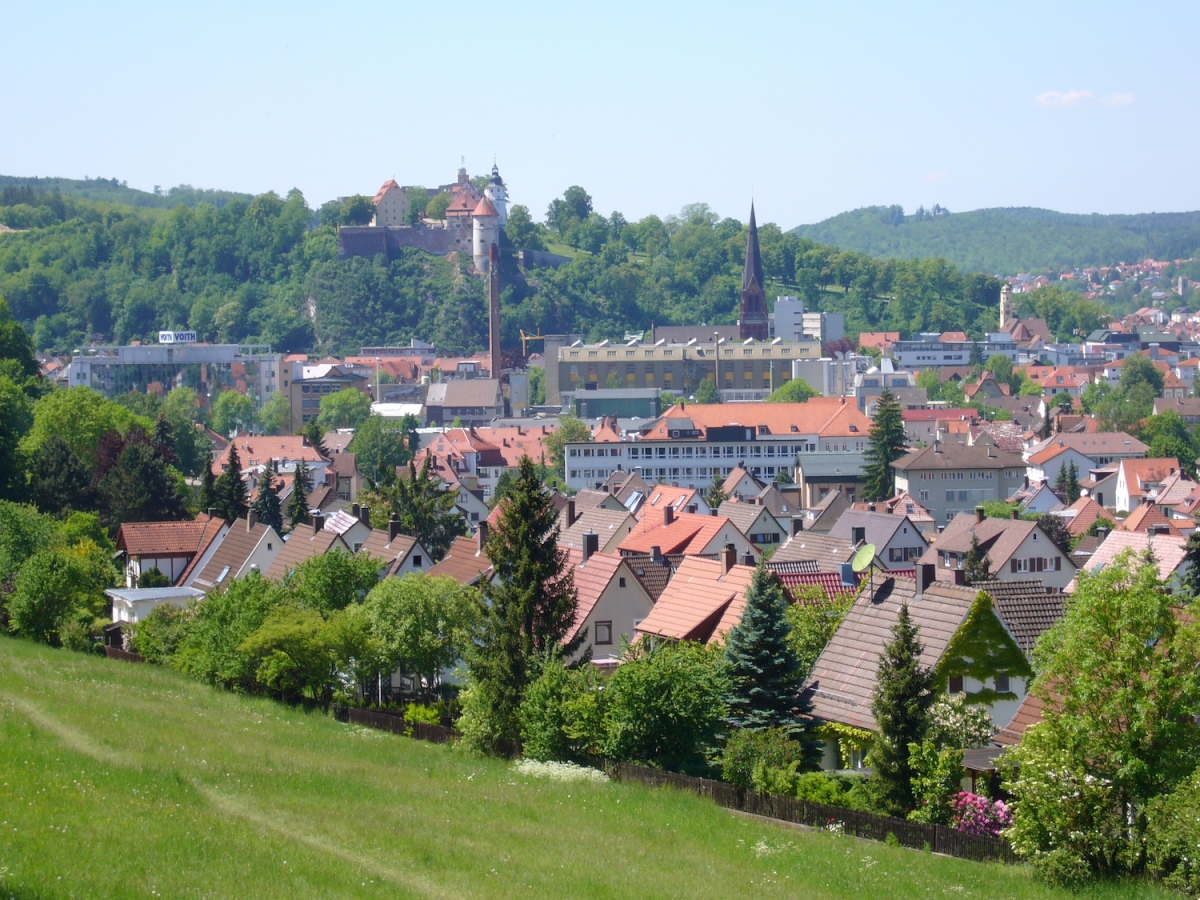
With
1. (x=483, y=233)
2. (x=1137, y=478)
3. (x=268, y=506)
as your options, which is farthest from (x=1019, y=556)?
(x=483, y=233)

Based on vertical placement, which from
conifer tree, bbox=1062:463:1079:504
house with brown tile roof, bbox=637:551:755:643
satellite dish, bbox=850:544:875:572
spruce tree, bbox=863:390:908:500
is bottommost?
conifer tree, bbox=1062:463:1079:504

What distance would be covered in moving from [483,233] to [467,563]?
506 ft

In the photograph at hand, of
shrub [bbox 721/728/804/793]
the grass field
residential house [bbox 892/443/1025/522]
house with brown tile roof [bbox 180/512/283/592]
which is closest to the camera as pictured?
the grass field

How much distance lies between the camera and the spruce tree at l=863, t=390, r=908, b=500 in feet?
275

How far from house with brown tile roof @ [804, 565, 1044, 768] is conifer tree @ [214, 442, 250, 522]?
35.6 metres

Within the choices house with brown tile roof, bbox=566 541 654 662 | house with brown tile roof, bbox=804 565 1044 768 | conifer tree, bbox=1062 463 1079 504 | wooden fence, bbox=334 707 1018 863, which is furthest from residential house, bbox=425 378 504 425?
wooden fence, bbox=334 707 1018 863

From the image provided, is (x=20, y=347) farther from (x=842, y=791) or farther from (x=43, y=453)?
(x=842, y=791)

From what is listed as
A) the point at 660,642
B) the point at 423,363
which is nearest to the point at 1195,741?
the point at 660,642

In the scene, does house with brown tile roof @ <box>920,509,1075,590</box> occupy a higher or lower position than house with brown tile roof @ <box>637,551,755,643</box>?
lower

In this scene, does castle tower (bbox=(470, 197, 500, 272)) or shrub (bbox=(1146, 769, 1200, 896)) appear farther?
castle tower (bbox=(470, 197, 500, 272))

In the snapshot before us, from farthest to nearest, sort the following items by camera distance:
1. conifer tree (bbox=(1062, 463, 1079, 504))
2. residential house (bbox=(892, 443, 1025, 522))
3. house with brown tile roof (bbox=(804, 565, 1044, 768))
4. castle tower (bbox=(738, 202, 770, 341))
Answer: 1. castle tower (bbox=(738, 202, 770, 341))
2. conifer tree (bbox=(1062, 463, 1079, 504))
3. residential house (bbox=(892, 443, 1025, 522))
4. house with brown tile roof (bbox=(804, 565, 1044, 768))

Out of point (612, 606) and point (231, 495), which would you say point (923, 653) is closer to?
point (612, 606)

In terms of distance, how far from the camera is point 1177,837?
19.1 meters

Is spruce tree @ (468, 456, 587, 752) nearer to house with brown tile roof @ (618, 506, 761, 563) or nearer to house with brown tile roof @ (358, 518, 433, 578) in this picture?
house with brown tile roof @ (358, 518, 433, 578)
